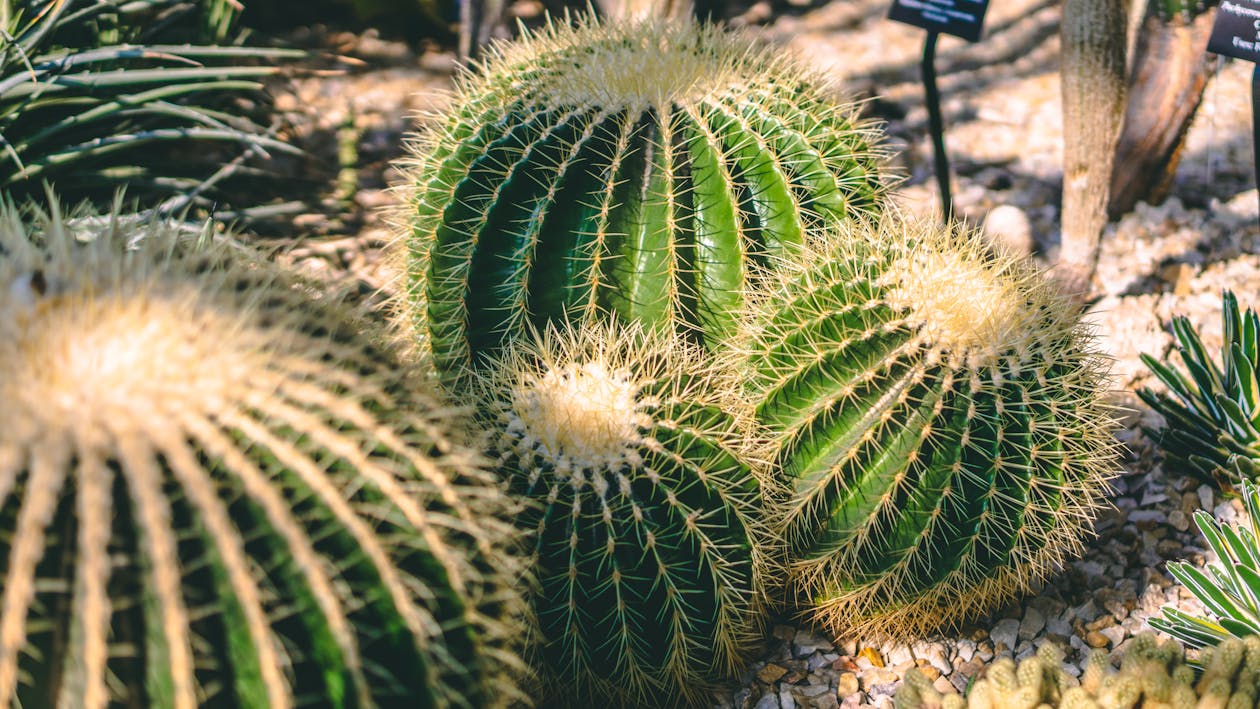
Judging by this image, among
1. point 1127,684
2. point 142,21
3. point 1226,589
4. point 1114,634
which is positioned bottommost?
point 1114,634

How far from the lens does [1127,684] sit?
169 centimetres

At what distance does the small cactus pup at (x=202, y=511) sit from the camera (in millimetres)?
1135

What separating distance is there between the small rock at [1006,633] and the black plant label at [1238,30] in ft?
5.22

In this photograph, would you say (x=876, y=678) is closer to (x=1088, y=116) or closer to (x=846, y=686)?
(x=846, y=686)

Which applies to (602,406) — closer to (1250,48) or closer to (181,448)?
(181,448)

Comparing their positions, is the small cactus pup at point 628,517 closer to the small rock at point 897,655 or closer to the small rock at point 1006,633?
the small rock at point 897,655

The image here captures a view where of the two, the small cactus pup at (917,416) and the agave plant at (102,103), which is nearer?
the small cactus pup at (917,416)

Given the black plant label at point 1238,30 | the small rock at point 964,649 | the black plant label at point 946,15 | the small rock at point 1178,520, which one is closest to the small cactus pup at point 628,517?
the small rock at point 964,649

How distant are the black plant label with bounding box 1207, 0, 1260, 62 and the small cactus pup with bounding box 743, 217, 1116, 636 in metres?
1.14

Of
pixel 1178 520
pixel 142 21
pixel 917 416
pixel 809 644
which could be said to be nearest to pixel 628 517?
pixel 917 416

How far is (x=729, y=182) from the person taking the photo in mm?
2129

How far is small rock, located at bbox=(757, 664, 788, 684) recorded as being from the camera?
2113 millimetres

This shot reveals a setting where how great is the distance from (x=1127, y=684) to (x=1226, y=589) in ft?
1.67

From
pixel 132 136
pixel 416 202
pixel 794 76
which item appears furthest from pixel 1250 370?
pixel 132 136
